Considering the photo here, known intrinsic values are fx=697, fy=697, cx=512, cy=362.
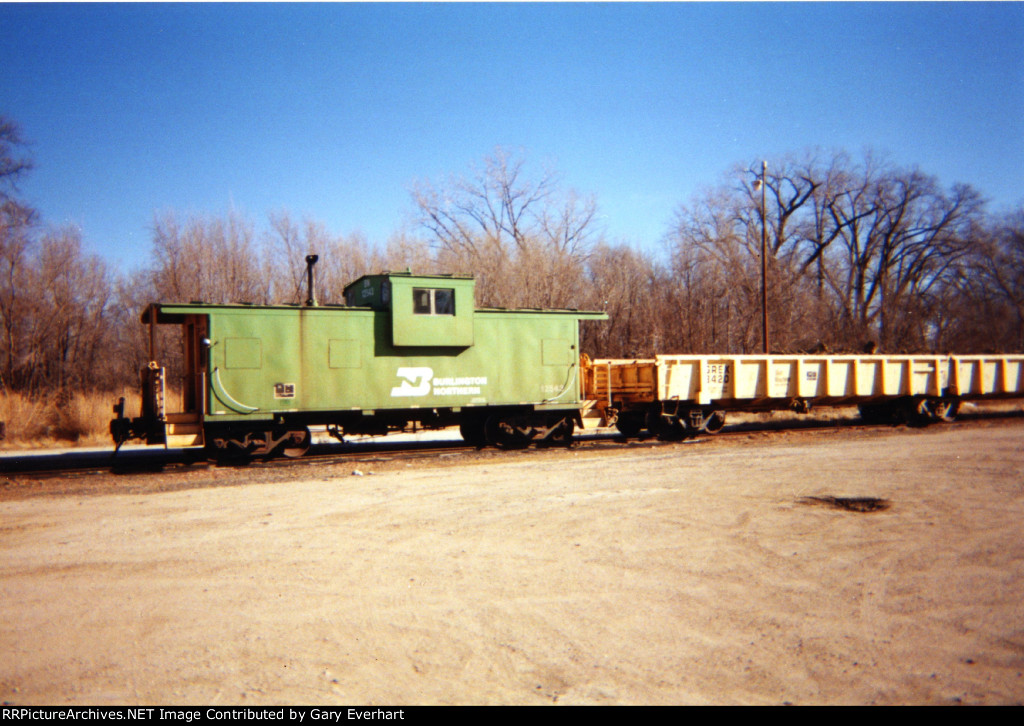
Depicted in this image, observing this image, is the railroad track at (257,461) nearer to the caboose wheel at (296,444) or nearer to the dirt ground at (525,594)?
the caboose wheel at (296,444)

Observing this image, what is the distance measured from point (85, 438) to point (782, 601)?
63.0ft

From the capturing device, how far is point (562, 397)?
1516 cm

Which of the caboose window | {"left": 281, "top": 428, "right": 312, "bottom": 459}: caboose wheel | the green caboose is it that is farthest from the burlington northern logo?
{"left": 281, "top": 428, "right": 312, "bottom": 459}: caboose wheel

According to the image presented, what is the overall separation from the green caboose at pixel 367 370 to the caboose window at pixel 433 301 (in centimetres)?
2

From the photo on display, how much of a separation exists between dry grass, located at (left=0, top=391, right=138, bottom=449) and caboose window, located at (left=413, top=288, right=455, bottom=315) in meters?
10.6

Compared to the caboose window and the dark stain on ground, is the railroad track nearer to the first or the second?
the caboose window

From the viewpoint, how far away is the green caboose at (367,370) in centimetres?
1245

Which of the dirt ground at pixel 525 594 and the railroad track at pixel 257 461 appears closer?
the dirt ground at pixel 525 594

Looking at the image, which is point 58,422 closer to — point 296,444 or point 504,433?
point 296,444

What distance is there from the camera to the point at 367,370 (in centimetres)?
1341

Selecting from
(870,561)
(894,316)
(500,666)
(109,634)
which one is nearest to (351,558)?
(109,634)

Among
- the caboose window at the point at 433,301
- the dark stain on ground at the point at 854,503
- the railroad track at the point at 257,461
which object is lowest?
the railroad track at the point at 257,461

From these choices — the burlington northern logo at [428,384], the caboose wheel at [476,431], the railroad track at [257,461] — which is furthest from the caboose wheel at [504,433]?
the burlington northern logo at [428,384]

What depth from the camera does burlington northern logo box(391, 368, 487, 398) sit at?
13664 mm
